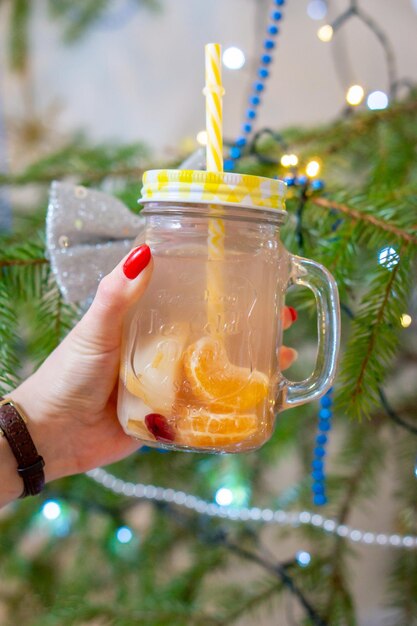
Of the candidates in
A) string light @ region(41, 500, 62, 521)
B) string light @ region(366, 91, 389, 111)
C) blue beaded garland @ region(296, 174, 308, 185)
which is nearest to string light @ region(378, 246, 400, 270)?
blue beaded garland @ region(296, 174, 308, 185)

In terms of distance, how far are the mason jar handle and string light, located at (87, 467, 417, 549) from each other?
0.33 metres

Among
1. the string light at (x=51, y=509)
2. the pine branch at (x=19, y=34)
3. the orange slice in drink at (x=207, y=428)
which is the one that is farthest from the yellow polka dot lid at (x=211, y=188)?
the pine branch at (x=19, y=34)

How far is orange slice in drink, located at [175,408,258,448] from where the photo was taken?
19.8 inches

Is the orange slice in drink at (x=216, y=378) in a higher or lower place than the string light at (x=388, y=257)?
lower

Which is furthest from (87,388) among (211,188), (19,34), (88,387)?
(19,34)

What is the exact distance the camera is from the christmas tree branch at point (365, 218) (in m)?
0.60

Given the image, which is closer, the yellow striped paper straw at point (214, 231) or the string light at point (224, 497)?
the yellow striped paper straw at point (214, 231)

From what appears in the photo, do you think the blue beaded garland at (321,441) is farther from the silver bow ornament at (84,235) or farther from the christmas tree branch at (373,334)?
the silver bow ornament at (84,235)

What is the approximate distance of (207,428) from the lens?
1.65ft

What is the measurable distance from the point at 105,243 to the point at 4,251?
0.11 metres

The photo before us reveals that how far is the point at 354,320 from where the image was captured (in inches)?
24.2

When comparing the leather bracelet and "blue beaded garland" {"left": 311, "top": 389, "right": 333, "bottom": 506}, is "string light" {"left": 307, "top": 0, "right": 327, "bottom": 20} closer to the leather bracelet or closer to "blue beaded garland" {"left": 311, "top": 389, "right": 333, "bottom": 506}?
"blue beaded garland" {"left": 311, "top": 389, "right": 333, "bottom": 506}

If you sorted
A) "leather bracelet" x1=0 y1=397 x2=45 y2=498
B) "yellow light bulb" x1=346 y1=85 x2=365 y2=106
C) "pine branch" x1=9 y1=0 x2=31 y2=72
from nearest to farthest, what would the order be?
1. "leather bracelet" x1=0 y1=397 x2=45 y2=498
2. "yellow light bulb" x1=346 y1=85 x2=365 y2=106
3. "pine branch" x1=9 y1=0 x2=31 y2=72

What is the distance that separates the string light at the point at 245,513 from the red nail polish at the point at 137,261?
0.48 meters
